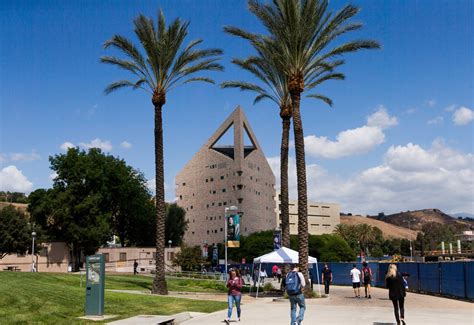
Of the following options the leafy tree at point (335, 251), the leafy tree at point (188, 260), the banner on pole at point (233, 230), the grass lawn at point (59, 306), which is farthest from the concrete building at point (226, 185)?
the grass lawn at point (59, 306)

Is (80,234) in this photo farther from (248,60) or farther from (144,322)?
(144,322)

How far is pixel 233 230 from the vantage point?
45.3 m

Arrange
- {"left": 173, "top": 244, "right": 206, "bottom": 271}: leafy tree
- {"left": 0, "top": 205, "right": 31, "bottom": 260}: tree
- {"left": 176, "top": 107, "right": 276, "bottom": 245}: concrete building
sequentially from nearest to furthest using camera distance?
{"left": 173, "top": 244, "right": 206, "bottom": 271}: leafy tree < {"left": 0, "top": 205, "right": 31, "bottom": 260}: tree < {"left": 176, "top": 107, "right": 276, "bottom": 245}: concrete building

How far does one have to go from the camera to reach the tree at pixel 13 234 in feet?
218

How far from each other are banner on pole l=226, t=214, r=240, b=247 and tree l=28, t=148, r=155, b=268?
18.4 metres

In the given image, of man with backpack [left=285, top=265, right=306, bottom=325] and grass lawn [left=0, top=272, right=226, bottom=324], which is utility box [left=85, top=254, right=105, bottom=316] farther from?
man with backpack [left=285, top=265, right=306, bottom=325]

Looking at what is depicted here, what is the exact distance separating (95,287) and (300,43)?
16.9 m

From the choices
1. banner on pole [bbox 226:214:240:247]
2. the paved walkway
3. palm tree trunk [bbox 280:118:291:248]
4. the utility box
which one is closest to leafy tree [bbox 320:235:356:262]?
banner on pole [bbox 226:214:240:247]

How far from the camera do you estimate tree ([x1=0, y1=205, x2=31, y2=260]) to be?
2618 inches

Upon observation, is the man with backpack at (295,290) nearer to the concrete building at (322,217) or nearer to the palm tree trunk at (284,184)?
the palm tree trunk at (284,184)

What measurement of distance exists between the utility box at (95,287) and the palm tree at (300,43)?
12.7 metres

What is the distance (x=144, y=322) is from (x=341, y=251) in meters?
91.7

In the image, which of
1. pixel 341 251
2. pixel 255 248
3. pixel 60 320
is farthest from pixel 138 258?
pixel 60 320

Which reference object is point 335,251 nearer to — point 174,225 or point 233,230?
point 174,225
